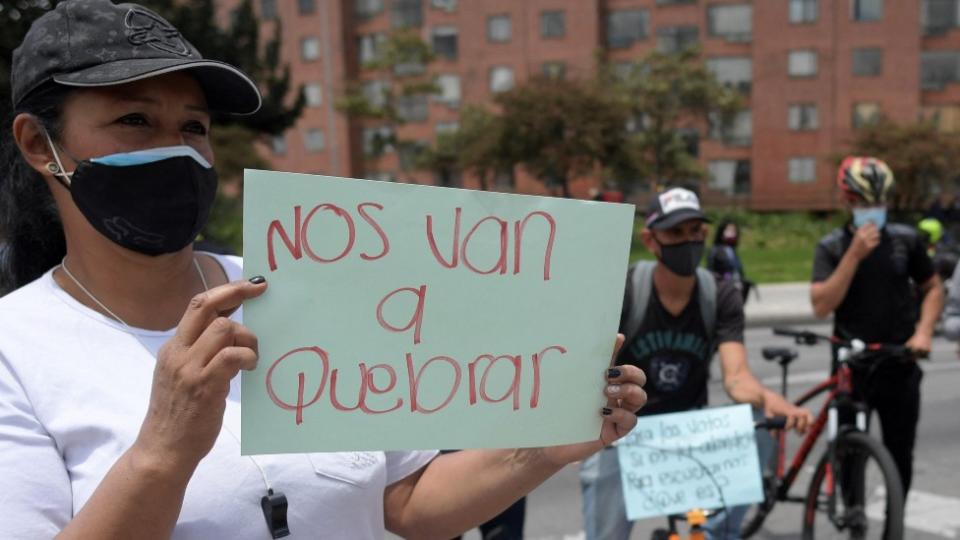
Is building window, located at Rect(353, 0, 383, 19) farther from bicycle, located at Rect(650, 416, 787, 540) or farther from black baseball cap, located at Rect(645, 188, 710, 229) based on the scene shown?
bicycle, located at Rect(650, 416, 787, 540)

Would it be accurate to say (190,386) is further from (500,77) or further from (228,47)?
(500,77)

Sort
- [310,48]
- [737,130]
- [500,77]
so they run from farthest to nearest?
[310,48] < [500,77] < [737,130]

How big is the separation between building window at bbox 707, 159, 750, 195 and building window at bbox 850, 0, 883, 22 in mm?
8668

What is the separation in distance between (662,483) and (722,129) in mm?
41268

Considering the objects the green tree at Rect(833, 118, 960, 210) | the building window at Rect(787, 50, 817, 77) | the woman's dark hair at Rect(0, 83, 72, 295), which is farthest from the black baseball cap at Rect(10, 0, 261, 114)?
the building window at Rect(787, 50, 817, 77)

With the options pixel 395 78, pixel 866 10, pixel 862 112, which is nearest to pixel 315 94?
pixel 395 78

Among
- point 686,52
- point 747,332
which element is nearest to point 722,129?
point 686,52

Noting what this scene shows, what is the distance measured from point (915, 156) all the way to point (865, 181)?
1239 inches

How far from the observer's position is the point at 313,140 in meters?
47.9

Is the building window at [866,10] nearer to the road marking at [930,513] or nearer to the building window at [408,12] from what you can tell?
the building window at [408,12]

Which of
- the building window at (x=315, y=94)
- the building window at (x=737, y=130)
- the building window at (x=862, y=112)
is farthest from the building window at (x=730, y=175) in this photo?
the building window at (x=315, y=94)

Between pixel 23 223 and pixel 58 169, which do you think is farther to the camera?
pixel 23 223

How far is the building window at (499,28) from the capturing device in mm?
42938

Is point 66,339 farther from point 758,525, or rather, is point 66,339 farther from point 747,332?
point 747,332
